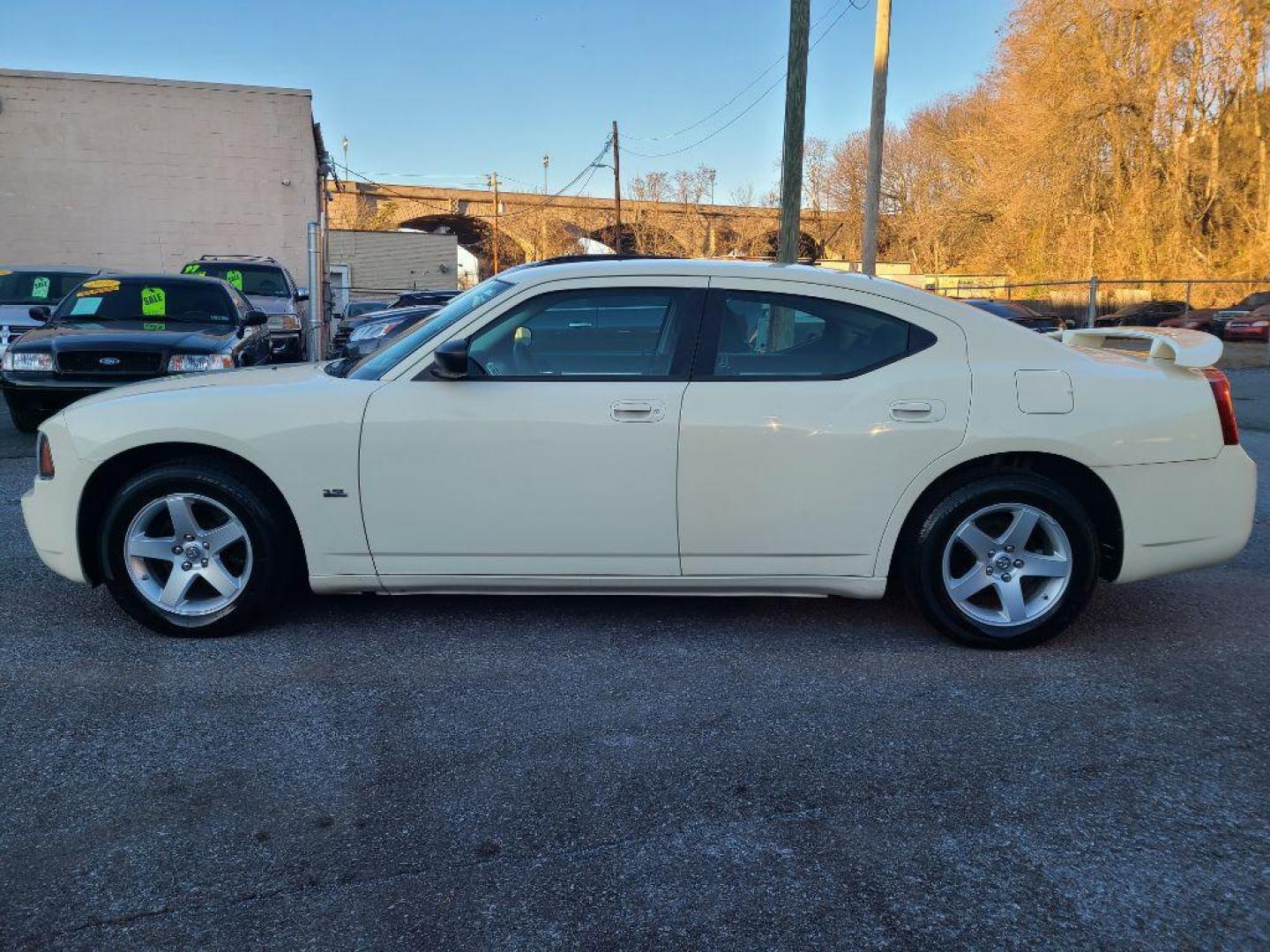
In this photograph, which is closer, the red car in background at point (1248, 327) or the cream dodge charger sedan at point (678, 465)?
the cream dodge charger sedan at point (678, 465)

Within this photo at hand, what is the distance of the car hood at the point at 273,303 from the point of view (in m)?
14.5

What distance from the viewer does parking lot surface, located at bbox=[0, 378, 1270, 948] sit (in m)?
2.48

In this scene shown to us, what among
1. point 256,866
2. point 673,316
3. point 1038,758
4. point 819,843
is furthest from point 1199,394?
point 256,866

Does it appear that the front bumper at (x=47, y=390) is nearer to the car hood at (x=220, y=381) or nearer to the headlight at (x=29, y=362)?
the headlight at (x=29, y=362)

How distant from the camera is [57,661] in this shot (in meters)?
4.05

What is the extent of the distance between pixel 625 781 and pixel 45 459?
2.85 metres

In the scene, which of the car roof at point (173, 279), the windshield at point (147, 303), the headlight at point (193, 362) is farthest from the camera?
the car roof at point (173, 279)

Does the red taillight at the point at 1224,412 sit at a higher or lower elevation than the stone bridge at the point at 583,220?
lower

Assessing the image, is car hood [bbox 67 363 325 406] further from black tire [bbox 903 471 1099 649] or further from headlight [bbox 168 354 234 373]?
headlight [bbox 168 354 234 373]

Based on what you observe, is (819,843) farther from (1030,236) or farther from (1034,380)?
(1030,236)

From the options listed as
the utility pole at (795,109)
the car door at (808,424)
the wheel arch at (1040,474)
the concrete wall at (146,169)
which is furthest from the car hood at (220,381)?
the concrete wall at (146,169)

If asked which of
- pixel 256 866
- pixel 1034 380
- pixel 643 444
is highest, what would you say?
pixel 1034 380

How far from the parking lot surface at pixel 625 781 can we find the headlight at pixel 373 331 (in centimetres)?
1036

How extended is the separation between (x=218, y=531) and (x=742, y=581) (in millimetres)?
2100
